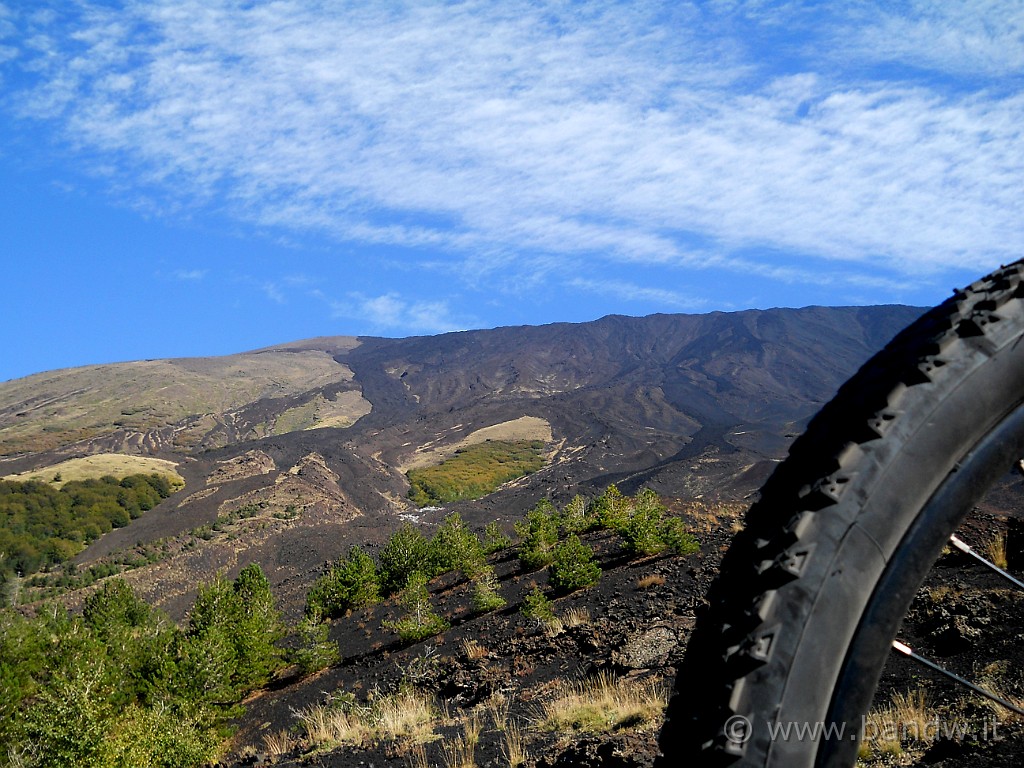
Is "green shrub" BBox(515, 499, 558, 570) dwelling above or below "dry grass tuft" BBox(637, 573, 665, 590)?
above

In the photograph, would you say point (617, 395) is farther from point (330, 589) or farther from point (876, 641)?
point (876, 641)

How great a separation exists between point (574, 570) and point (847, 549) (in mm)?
13139

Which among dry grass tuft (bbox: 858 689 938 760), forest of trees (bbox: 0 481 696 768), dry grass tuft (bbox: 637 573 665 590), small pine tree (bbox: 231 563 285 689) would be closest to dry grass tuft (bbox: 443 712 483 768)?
dry grass tuft (bbox: 858 689 938 760)

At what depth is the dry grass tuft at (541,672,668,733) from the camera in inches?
202

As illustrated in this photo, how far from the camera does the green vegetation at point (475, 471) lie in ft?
214

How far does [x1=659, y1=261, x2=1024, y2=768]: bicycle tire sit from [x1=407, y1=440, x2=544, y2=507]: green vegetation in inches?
2428

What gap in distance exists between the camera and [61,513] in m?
53.0

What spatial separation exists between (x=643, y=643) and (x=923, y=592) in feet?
10.4

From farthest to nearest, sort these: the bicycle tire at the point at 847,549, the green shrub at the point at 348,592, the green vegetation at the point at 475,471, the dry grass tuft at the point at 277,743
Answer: the green vegetation at the point at 475,471 → the green shrub at the point at 348,592 → the dry grass tuft at the point at 277,743 → the bicycle tire at the point at 847,549

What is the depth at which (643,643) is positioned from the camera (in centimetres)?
883

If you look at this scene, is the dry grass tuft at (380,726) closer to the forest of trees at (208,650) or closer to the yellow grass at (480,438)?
the forest of trees at (208,650)

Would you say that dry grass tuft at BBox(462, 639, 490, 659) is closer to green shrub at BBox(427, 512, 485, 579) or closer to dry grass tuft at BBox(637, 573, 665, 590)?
dry grass tuft at BBox(637, 573, 665, 590)

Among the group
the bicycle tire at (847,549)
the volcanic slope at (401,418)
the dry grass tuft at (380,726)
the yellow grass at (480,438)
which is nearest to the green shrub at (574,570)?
the dry grass tuft at (380,726)

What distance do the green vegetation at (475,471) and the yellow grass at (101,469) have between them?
70.5 feet
